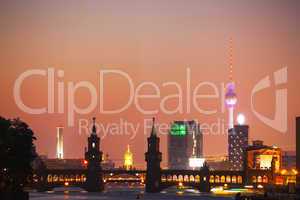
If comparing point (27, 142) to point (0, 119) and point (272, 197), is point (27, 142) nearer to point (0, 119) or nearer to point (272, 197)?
point (0, 119)

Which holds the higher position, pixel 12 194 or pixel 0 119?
pixel 0 119

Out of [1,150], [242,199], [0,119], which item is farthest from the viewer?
[242,199]

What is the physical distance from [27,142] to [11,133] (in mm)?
5051

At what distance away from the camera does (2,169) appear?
160 metres

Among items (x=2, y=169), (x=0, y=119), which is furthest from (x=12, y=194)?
(x=0, y=119)

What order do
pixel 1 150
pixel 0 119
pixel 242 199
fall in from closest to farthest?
1. pixel 1 150
2. pixel 0 119
3. pixel 242 199

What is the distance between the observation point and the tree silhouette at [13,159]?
158250 mm

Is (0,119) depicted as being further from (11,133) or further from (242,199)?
(242,199)

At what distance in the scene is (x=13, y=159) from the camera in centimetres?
15962

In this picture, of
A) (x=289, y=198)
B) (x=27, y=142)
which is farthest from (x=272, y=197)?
(x=27, y=142)

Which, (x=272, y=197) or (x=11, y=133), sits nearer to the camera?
(x=11, y=133)

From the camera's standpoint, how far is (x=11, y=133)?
165375mm

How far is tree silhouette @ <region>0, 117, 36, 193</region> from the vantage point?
519 feet

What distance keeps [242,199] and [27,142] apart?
43.3 meters
